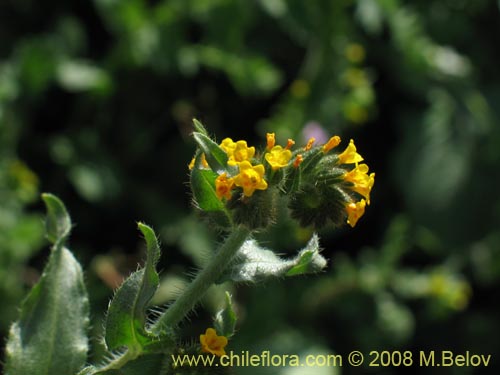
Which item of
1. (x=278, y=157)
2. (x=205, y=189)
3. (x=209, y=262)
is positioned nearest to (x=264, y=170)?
(x=278, y=157)

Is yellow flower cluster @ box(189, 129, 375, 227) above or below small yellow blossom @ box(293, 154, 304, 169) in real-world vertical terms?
below

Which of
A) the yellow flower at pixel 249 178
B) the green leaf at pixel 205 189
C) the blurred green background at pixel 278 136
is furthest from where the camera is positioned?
the blurred green background at pixel 278 136

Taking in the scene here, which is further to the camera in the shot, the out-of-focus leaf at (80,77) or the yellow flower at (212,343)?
the out-of-focus leaf at (80,77)

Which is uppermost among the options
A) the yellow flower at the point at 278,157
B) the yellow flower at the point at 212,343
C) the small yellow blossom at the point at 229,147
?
the yellow flower at the point at 278,157

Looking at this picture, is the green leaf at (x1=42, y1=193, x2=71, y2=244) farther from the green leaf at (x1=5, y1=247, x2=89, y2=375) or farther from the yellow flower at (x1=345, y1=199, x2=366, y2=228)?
the yellow flower at (x1=345, y1=199, x2=366, y2=228)

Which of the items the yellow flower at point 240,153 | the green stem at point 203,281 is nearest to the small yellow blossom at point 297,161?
the yellow flower at point 240,153

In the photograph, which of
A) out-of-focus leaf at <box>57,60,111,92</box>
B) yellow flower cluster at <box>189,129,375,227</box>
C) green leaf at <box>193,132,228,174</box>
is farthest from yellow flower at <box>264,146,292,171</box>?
out-of-focus leaf at <box>57,60,111,92</box>

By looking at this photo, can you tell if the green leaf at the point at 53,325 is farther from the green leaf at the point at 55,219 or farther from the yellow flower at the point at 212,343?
the yellow flower at the point at 212,343
